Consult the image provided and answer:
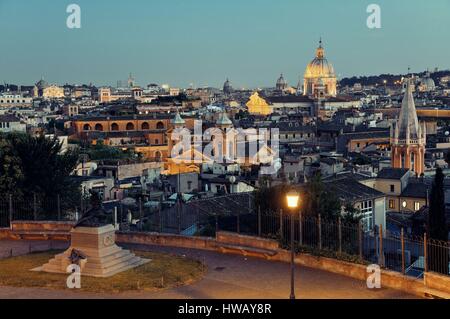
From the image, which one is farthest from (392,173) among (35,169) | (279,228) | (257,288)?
(257,288)

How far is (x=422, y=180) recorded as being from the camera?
3853 centimetres

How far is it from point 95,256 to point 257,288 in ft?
9.91

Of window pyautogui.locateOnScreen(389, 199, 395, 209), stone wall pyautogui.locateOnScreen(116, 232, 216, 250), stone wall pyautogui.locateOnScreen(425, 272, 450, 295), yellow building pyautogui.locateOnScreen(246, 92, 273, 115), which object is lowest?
window pyautogui.locateOnScreen(389, 199, 395, 209)

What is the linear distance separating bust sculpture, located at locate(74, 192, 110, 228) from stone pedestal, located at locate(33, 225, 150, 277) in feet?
0.32

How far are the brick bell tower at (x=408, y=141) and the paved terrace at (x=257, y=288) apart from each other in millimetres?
36250

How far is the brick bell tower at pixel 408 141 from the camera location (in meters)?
48.6

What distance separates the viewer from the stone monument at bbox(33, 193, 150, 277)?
43.2ft

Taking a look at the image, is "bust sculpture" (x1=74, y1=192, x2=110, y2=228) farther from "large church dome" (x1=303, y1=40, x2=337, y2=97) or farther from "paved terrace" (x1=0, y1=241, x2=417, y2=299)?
"large church dome" (x1=303, y1=40, x2=337, y2=97)

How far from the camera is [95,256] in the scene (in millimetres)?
13258

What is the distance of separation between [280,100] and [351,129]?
2570 inches

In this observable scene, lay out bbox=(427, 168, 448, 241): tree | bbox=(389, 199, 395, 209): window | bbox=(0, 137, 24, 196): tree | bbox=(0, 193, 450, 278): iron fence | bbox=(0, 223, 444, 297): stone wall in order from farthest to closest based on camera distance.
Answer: bbox=(389, 199, 395, 209): window, bbox=(427, 168, 448, 241): tree, bbox=(0, 137, 24, 196): tree, bbox=(0, 193, 450, 278): iron fence, bbox=(0, 223, 444, 297): stone wall

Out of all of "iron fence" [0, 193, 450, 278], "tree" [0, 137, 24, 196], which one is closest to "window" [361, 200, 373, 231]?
"iron fence" [0, 193, 450, 278]

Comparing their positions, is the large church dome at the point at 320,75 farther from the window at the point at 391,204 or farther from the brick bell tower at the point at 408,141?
the window at the point at 391,204
